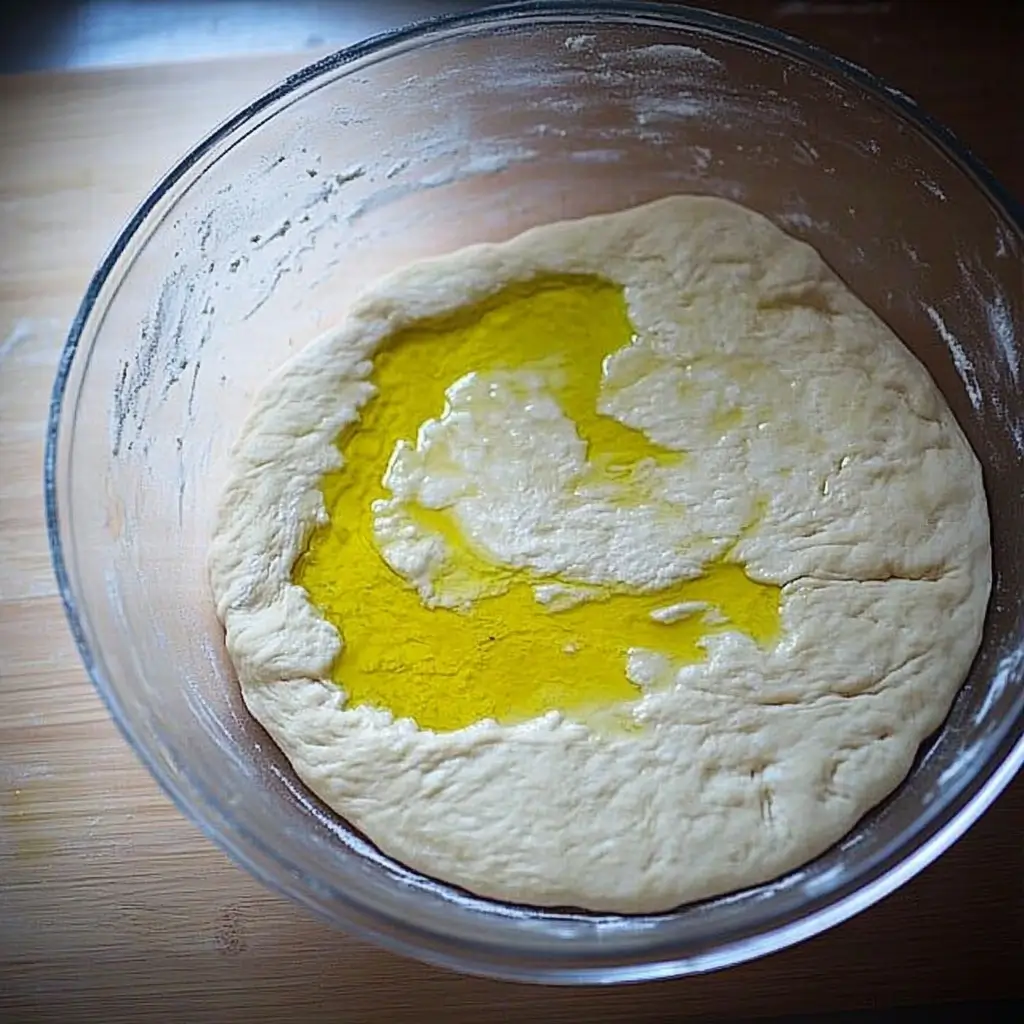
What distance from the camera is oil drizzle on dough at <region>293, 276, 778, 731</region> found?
5.46ft

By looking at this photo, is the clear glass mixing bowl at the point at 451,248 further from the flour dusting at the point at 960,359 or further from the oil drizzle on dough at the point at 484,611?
the oil drizzle on dough at the point at 484,611

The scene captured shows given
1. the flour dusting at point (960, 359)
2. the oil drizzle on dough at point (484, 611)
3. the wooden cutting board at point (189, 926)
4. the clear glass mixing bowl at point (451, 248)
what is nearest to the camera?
the clear glass mixing bowl at point (451, 248)

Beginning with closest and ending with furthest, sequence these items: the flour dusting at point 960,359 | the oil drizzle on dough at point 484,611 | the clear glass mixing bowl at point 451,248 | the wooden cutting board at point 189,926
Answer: the clear glass mixing bowl at point 451,248, the wooden cutting board at point 189,926, the oil drizzle on dough at point 484,611, the flour dusting at point 960,359

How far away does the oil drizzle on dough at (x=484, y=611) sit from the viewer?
1664 millimetres

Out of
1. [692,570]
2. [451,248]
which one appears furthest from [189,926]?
[451,248]

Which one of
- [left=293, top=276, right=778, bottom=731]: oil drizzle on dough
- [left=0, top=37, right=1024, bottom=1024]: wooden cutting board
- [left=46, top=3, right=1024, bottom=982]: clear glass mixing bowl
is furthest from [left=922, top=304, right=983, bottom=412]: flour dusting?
[left=0, top=37, right=1024, bottom=1024]: wooden cutting board

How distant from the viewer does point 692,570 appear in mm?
1704

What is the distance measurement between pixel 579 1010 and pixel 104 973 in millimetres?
591

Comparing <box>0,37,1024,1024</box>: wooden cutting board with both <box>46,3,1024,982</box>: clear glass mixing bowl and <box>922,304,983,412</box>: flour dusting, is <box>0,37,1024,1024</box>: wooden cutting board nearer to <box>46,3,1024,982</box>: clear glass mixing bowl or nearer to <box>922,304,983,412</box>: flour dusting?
<box>46,3,1024,982</box>: clear glass mixing bowl

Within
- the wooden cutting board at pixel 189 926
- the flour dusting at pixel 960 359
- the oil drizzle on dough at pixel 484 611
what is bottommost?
the wooden cutting board at pixel 189 926

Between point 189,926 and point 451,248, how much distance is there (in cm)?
102

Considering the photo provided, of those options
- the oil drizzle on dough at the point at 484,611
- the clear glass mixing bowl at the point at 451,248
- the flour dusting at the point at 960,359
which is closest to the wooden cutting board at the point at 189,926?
the clear glass mixing bowl at the point at 451,248

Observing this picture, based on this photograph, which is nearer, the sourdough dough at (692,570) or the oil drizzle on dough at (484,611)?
the sourdough dough at (692,570)

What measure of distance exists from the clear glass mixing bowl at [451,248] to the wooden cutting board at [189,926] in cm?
11
